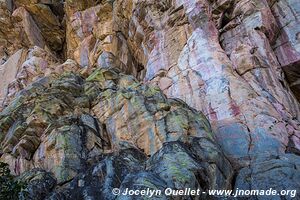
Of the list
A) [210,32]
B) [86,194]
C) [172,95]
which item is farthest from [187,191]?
[210,32]

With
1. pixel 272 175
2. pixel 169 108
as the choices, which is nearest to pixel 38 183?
pixel 169 108

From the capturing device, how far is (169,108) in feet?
84.9

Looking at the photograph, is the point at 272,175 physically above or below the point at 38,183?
below

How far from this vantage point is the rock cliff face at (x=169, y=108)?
19.9 metres

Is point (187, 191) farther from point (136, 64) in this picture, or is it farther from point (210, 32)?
point (136, 64)

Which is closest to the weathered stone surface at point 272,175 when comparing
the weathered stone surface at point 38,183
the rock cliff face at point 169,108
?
the rock cliff face at point 169,108

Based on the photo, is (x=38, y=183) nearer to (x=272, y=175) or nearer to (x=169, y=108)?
(x=169, y=108)

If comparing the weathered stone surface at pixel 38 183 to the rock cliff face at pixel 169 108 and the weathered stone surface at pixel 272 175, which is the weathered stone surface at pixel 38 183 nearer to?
the rock cliff face at pixel 169 108

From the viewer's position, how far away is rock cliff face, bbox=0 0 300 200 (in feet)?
65.4

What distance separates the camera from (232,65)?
31.7 m

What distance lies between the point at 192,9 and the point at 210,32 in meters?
3.66

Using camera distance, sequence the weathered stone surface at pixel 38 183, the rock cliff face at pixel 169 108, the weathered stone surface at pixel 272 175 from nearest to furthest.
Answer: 1. the weathered stone surface at pixel 272 175
2. the rock cliff face at pixel 169 108
3. the weathered stone surface at pixel 38 183

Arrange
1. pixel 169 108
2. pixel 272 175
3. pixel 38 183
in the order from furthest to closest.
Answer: pixel 169 108, pixel 38 183, pixel 272 175

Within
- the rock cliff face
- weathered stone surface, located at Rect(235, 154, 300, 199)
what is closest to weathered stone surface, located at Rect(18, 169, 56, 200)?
the rock cliff face
